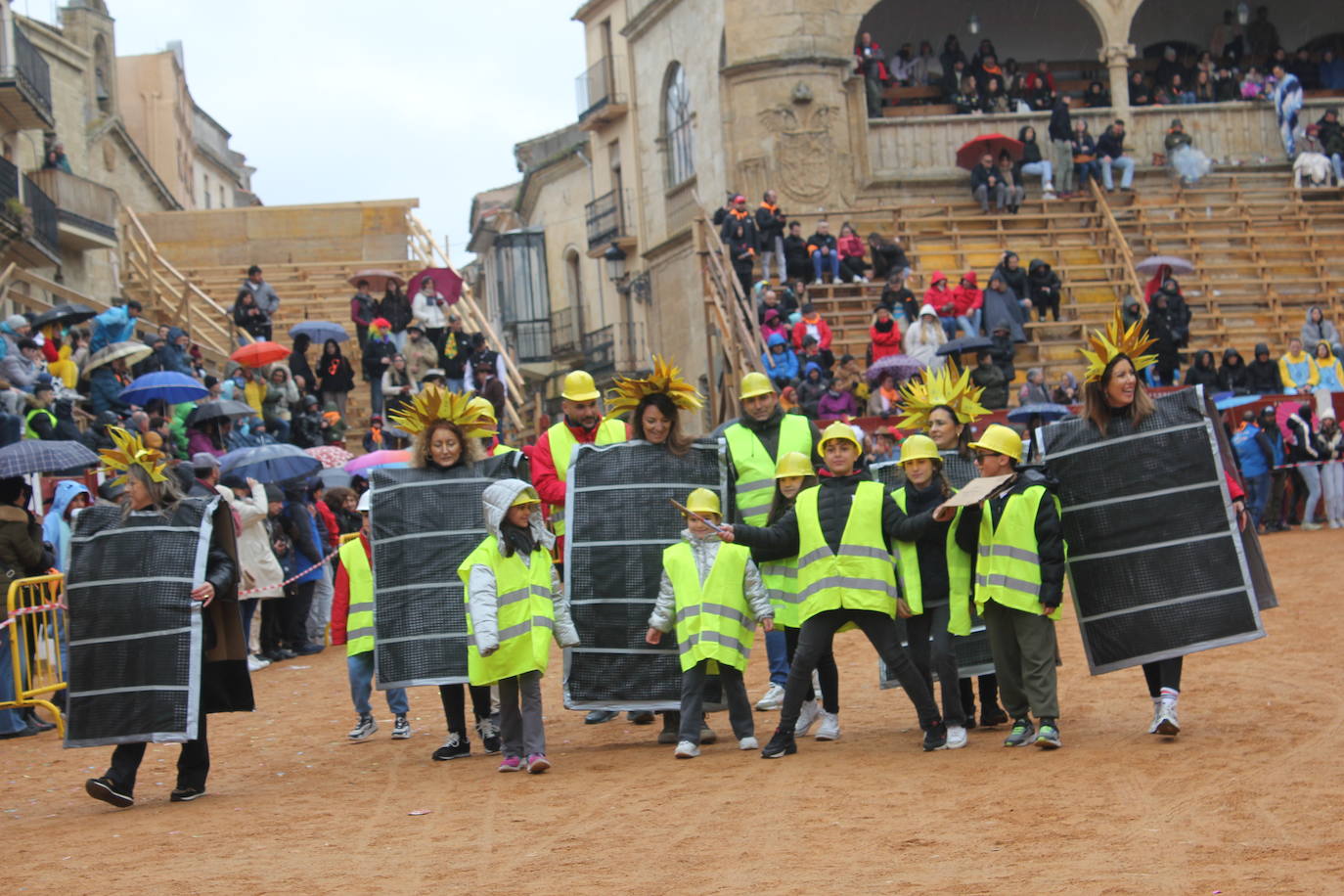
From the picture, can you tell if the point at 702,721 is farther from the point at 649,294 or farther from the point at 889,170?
the point at 649,294

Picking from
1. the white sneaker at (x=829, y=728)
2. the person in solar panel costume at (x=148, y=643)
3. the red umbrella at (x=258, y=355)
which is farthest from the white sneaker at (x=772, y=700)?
the red umbrella at (x=258, y=355)

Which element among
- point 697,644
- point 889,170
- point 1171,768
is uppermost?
point 889,170

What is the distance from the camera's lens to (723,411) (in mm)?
28188

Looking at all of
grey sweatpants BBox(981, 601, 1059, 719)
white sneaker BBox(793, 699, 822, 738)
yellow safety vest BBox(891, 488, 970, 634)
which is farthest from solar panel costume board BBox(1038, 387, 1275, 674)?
white sneaker BBox(793, 699, 822, 738)

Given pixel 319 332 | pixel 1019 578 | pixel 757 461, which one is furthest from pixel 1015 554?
pixel 319 332

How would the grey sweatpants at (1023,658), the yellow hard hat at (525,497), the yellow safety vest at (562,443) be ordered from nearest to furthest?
the grey sweatpants at (1023,658)
the yellow hard hat at (525,497)
the yellow safety vest at (562,443)

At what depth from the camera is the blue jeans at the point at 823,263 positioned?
29.1 m

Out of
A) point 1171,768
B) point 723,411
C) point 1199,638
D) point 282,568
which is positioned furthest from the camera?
point 723,411

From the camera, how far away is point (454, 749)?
10.9 metres

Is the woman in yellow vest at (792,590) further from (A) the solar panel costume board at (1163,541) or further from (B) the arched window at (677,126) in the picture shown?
(B) the arched window at (677,126)

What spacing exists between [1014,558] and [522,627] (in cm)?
257

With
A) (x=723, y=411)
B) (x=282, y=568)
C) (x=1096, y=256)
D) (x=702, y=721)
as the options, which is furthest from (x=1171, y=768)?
(x=1096, y=256)

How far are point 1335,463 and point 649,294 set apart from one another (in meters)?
18.3

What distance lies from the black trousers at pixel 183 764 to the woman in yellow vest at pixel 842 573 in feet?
9.59
